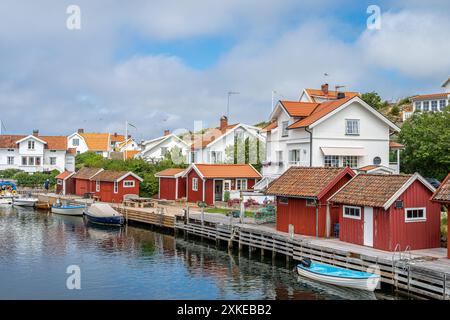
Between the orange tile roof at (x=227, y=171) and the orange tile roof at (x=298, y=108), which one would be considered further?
the orange tile roof at (x=227, y=171)

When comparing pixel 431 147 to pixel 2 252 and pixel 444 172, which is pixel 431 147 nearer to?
pixel 444 172

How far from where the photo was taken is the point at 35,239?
40.7 m

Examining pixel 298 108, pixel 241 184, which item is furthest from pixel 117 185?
pixel 298 108

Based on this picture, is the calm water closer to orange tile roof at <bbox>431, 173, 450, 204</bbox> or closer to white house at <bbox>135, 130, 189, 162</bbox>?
orange tile roof at <bbox>431, 173, 450, 204</bbox>

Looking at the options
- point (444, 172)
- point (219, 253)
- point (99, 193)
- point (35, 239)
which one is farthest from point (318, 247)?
point (99, 193)

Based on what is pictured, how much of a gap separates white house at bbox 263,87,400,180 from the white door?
49.0 feet

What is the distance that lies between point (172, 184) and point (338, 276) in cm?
3609

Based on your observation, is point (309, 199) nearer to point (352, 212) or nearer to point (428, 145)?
point (352, 212)

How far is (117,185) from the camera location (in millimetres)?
59656

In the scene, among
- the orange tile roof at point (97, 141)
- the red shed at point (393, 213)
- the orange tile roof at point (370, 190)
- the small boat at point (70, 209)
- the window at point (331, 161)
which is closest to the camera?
the red shed at point (393, 213)

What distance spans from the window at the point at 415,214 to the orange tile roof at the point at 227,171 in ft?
90.8

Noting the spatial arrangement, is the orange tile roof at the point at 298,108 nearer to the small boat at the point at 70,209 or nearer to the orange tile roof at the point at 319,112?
the orange tile roof at the point at 319,112

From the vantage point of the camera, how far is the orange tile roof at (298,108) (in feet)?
153

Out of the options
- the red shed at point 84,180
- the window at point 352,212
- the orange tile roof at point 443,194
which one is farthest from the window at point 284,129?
the red shed at point 84,180
